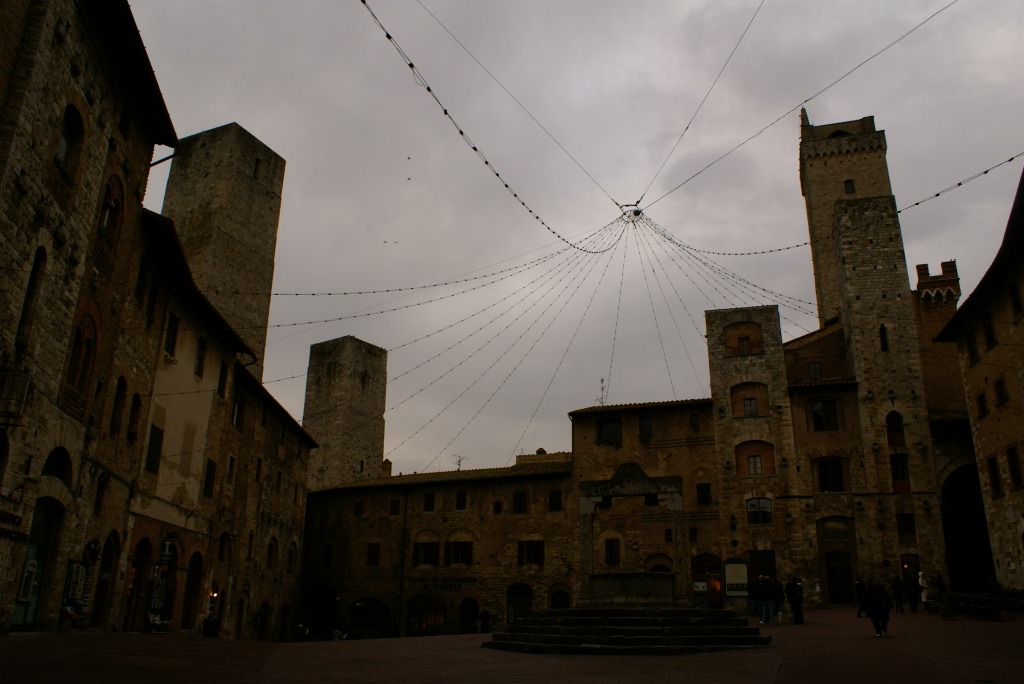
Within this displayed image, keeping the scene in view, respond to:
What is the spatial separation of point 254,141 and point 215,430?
58.8 feet

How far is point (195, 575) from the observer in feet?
79.2

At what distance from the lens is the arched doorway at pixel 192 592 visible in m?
23.7

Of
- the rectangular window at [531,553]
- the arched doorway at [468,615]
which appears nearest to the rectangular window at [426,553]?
the arched doorway at [468,615]

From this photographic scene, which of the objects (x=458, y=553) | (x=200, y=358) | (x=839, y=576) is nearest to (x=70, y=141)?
(x=200, y=358)

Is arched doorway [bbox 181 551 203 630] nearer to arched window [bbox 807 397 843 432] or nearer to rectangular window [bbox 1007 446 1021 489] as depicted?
arched window [bbox 807 397 843 432]

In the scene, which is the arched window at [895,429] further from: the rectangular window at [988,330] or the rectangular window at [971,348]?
the rectangular window at [988,330]

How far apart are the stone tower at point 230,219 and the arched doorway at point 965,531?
1215 inches

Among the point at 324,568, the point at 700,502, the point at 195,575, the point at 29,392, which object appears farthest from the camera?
the point at 324,568

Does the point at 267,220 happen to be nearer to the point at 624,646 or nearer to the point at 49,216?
the point at 49,216

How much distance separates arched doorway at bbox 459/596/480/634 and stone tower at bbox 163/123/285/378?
48.9ft

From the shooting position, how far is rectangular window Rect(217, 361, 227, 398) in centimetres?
2555

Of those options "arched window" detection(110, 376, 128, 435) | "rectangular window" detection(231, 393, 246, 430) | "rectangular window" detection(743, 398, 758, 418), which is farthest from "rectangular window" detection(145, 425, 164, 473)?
"rectangular window" detection(743, 398, 758, 418)

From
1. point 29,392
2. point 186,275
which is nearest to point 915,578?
point 186,275

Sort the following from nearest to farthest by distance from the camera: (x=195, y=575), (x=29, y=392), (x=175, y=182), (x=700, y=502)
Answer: (x=29, y=392)
(x=195, y=575)
(x=700, y=502)
(x=175, y=182)
